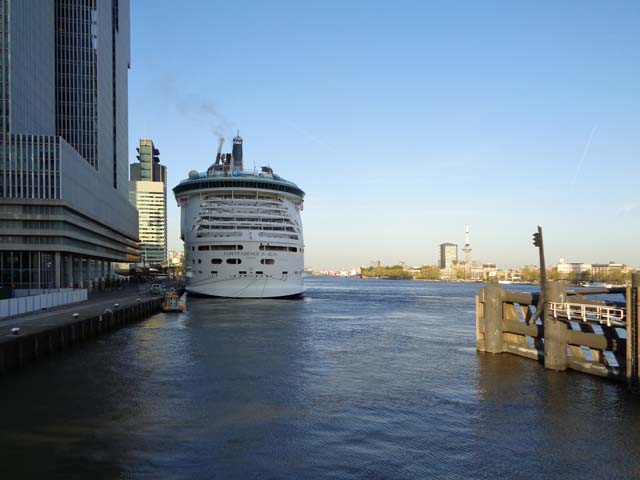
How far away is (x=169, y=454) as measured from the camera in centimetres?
1636

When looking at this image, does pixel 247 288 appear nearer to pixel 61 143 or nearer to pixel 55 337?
pixel 61 143

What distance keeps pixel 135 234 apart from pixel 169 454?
136 meters

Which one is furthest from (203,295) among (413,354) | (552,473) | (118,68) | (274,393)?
(118,68)

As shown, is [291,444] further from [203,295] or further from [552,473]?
[203,295]

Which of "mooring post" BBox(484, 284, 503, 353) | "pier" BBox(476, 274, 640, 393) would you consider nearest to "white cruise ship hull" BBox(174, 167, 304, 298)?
"pier" BBox(476, 274, 640, 393)

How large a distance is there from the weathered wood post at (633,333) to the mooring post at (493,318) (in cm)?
949

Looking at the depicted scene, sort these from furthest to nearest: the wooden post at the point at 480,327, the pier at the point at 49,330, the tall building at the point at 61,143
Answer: the tall building at the point at 61,143, the wooden post at the point at 480,327, the pier at the point at 49,330

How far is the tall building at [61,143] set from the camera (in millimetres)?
69125

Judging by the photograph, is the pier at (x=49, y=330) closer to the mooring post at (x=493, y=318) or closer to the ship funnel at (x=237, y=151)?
the mooring post at (x=493, y=318)

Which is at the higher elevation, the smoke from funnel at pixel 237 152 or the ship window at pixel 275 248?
the smoke from funnel at pixel 237 152

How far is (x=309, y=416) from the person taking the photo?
20422 mm

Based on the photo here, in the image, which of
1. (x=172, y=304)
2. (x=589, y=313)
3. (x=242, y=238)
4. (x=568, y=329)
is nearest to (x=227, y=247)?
(x=242, y=238)

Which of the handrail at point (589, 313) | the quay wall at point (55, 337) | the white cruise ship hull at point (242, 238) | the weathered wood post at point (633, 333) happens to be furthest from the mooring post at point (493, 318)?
the white cruise ship hull at point (242, 238)

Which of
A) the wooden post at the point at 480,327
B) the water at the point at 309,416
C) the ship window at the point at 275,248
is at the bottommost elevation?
the water at the point at 309,416
